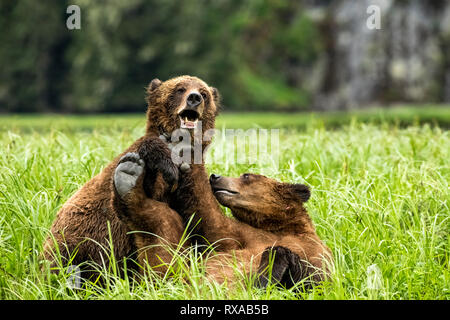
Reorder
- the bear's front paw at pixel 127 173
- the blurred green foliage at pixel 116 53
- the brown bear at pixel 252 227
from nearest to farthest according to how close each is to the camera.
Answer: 1. the bear's front paw at pixel 127 173
2. the brown bear at pixel 252 227
3. the blurred green foliage at pixel 116 53

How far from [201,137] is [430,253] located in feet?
5.62

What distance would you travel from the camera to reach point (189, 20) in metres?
26.2

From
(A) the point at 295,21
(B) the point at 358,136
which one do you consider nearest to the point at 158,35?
(A) the point at 295,21

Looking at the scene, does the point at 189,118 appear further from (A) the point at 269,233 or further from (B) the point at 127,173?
(A) the point at 269,233

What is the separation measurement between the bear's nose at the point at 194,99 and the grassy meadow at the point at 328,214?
3.01 feet

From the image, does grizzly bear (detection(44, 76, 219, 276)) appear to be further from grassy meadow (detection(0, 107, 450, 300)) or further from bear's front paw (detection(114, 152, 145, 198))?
grassy meadow (detection(0, 107, 450, 300))

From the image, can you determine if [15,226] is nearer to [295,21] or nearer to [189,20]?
[189,20]

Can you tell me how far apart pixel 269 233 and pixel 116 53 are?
71.6ft

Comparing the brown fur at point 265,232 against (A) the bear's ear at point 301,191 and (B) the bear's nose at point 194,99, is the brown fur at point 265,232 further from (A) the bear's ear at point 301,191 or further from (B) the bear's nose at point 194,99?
(B) the bear's nose at point 194,99

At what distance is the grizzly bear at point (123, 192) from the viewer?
379cm

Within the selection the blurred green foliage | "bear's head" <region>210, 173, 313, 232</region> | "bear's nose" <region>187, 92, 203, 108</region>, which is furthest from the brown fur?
the blurred green foliage

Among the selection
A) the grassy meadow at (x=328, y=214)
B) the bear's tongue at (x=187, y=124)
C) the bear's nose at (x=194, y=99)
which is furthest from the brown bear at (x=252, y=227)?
the bear's nose at (x=194, y=99)
